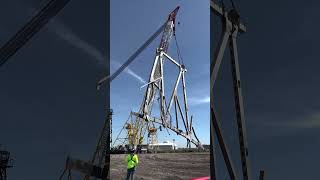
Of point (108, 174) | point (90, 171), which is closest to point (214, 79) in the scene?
point (108, 174)

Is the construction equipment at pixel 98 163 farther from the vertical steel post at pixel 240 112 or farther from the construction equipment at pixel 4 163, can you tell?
the construction equipment at pixel 4 163

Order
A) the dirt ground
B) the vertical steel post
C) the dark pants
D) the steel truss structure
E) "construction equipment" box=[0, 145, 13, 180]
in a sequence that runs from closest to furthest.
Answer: the dirt ground < the steel truss structure < the vertical steel post < the dark pants < "construction equipment" box=[0, 145, 13, 180]

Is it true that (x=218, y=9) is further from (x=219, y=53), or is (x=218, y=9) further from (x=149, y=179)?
(x=149, y=179)

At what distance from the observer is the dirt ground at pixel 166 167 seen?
11020mm

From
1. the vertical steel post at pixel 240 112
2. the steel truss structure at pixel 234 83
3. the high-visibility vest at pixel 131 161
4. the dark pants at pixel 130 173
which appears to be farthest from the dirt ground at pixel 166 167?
the vertical steel post at pixel 240 112

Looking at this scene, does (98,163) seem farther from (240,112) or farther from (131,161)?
(240,112)

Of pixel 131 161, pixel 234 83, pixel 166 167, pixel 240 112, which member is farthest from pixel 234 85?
pixel 166 167

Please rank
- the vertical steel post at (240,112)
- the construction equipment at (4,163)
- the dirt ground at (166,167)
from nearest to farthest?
the dirt ground at (166,167) → the vertical steel post at (240,112) → the construction equipment at (4,163)

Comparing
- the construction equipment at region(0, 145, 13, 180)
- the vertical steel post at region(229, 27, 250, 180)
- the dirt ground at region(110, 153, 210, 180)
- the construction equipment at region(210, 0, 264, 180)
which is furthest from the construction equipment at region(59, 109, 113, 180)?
the construction equipment at region(0, 145, 13, 180)

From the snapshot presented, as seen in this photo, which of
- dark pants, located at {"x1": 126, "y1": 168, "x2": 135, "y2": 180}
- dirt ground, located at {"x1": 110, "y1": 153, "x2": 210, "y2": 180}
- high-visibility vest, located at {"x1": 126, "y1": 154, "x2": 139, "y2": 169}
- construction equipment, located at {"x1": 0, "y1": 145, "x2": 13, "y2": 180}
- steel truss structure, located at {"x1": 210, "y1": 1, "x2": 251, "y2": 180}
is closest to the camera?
dirt ground, located at {"x1": 110, "y1": 153, "x2": 210, "y2": 180}

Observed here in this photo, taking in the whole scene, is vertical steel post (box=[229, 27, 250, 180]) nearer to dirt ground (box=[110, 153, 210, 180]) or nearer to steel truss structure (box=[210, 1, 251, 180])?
steel truss structure (box=[210, 1, 251, 180])

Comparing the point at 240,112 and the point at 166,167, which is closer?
the point at 240,112

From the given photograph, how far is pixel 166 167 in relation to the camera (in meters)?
18.0

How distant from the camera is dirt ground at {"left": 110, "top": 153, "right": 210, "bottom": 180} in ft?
36.2
